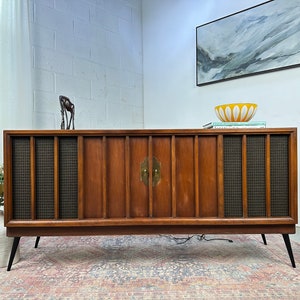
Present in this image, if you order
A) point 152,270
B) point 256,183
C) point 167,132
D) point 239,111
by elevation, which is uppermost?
point 239,111

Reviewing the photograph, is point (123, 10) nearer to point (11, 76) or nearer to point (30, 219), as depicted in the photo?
point (11, 76)

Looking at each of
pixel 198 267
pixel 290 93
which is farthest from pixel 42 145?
pixel 290 93

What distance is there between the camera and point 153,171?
1185 mm

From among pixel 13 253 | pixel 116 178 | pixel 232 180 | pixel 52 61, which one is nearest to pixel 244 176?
pixel 232 180

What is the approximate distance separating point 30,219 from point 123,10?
6.71 feet

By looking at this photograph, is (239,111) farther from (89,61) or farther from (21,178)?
(89,61)

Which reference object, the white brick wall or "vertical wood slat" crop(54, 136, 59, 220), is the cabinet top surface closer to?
"vertical wood slat" crop(54, 136, 59, 220)

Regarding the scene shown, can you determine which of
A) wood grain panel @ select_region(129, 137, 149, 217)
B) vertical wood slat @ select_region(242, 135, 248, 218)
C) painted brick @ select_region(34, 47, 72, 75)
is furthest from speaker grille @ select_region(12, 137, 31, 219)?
painted brick @ select_region(34, 47, 72, 75)

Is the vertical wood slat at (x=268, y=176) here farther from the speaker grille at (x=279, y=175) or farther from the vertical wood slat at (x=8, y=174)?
the vertical wood slat at (x=8, y=174)

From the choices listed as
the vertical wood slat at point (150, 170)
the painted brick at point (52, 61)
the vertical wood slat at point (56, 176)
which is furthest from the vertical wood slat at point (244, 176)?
the painted brick at point (52, 61)

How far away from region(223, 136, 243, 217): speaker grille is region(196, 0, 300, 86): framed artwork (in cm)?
98

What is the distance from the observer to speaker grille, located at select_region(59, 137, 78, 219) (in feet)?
3.84

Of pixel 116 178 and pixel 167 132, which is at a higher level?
pixel 167 132

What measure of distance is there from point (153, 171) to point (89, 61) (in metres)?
1.43
